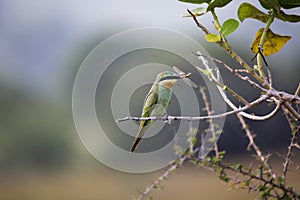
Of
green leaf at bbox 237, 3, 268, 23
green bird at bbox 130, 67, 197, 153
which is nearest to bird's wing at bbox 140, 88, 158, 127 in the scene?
green bird at bbox 130, 67, 197, 153

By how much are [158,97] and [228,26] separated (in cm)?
9

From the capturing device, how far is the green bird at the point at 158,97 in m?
0.46

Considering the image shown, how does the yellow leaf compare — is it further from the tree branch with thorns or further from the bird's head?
the bird's head

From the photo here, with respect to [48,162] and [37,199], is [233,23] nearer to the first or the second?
[37,199]

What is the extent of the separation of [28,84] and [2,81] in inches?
12.5

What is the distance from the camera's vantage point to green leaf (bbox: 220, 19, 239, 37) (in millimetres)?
491

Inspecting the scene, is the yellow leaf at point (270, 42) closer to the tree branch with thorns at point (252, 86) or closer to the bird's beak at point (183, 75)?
the tree branch with thorns at point (252, 86)

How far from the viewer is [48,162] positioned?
6414mm

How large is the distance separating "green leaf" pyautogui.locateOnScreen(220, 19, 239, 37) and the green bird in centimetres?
6

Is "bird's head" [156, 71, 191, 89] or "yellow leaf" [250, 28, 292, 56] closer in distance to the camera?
"bird's head" [156, 71, 191, 89]

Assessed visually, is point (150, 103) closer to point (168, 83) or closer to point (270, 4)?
point (168, 83)

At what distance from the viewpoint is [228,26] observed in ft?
1.61

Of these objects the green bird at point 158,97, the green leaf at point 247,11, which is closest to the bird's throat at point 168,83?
the green bird at point 158,97

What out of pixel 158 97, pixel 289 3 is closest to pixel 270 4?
pixel 289 3
